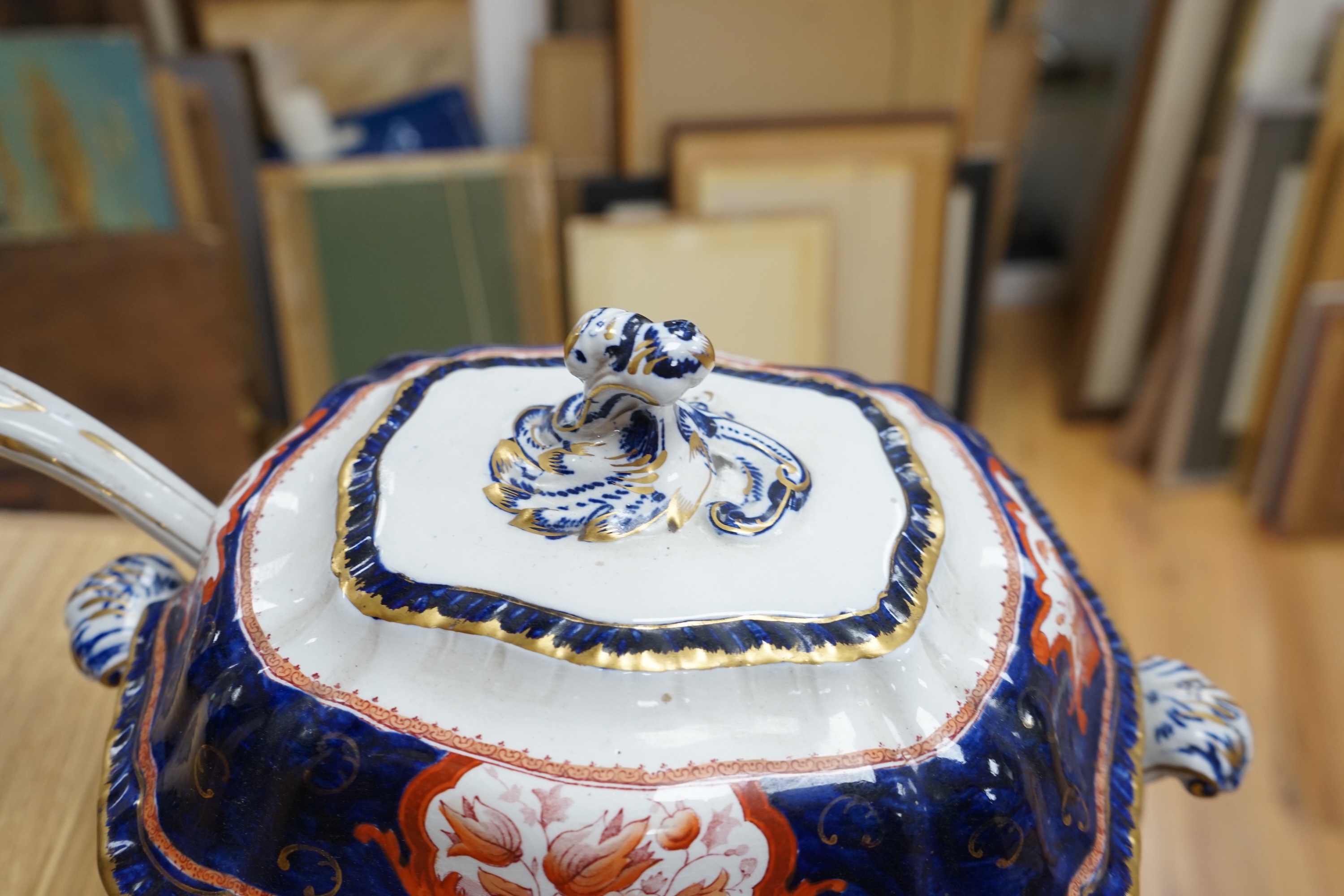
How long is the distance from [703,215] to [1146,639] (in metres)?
1.09

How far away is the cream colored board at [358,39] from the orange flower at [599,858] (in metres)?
1.96

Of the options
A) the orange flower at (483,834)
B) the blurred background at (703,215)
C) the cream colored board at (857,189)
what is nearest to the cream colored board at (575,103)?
the blurred background at (703,215)

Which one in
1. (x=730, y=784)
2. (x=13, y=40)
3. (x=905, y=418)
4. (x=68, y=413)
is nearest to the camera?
(x=730, y=784)

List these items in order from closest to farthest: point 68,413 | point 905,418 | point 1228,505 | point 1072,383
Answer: point 68,413
point 905,418
point 1228,505
point 1072,383

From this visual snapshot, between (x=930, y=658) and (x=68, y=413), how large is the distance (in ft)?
1.72

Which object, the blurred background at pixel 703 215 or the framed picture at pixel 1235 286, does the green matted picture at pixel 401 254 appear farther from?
the framed picture at pixel 1235 286

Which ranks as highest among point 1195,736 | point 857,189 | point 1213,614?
point 857,189

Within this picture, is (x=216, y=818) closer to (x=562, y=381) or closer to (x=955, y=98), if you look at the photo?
(x=562, y=381)

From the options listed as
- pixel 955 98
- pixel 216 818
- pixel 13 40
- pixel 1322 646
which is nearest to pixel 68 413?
pixel 216 818

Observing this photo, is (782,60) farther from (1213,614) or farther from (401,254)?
(1213,614)

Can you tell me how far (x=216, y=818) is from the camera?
0.57 m

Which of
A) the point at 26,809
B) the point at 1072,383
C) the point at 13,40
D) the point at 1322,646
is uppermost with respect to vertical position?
the point at 13,40

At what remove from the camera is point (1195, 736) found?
694 mm

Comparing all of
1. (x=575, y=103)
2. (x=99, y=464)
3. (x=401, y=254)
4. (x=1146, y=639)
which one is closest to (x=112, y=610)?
(x=99, y=464)
